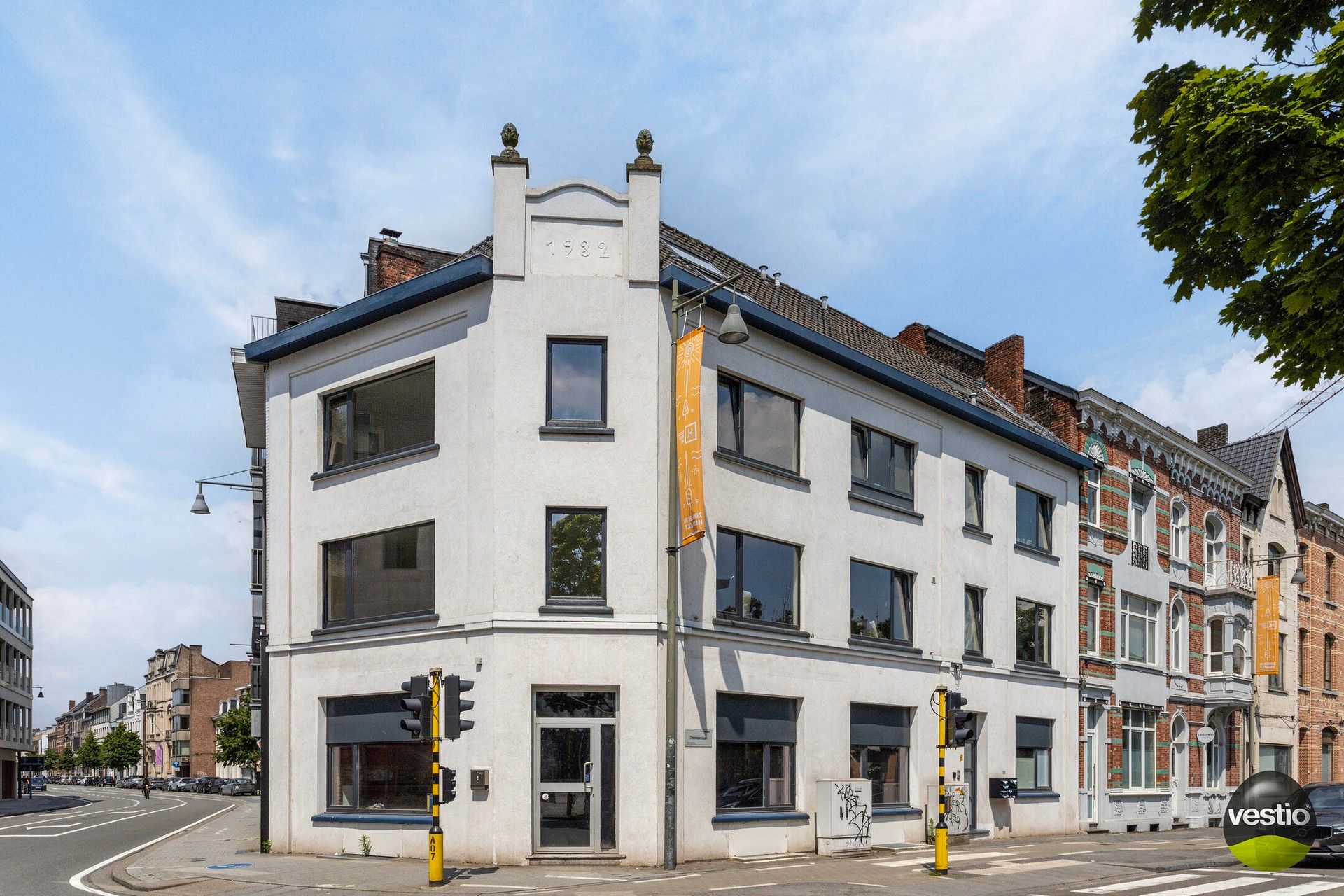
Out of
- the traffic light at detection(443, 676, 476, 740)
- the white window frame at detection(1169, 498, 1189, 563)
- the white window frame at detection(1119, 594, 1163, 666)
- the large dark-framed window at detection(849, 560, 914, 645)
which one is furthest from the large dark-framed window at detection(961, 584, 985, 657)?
the traffic light at detection(443, 676, 476, 740)

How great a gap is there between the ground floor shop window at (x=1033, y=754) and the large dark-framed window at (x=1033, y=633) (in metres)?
1.49

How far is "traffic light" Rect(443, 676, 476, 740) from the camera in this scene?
15.4m

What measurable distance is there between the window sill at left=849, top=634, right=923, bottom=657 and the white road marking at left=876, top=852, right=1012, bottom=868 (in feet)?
13.3

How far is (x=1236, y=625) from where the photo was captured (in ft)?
117

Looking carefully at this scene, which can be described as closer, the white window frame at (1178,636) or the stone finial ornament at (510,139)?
the stone finial ornament at (510,139)

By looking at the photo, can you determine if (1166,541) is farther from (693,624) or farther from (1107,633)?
(693,624)

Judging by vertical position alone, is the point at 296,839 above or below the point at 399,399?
below

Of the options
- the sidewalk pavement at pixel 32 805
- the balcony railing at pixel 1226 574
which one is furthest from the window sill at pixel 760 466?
the sidewalk pavement at pixel 32 805

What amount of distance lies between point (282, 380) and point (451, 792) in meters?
10.1

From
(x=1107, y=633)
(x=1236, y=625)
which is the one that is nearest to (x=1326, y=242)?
(x=1107, y=633)

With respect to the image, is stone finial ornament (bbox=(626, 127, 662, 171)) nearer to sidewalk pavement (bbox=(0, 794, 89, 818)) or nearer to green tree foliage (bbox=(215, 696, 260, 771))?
sidewalk pavement (bbox=(0, 794, 89, 818))

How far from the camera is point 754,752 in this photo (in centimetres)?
2014

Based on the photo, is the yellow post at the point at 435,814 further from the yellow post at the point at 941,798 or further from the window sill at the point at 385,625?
the yellow post at the point at 941,798

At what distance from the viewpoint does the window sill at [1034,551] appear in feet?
91.5
